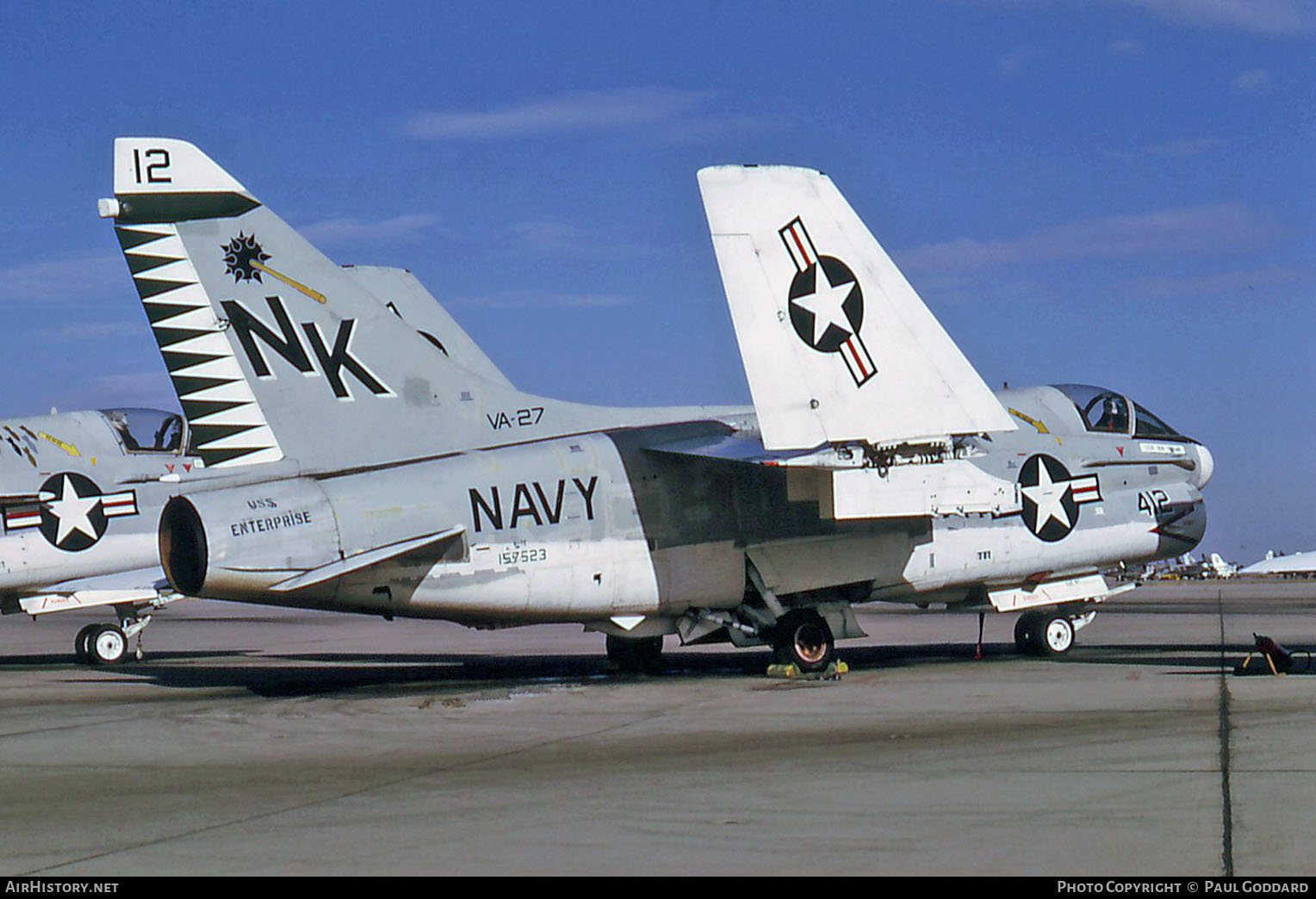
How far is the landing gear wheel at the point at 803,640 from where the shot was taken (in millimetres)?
17234

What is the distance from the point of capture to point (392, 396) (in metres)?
15.9

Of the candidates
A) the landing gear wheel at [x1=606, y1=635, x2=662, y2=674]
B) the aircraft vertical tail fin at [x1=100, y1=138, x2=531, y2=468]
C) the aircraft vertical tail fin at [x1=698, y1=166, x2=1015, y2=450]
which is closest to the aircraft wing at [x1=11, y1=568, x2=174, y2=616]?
the landing gear wheel at [x1=606, y1=635, x2=662, y2=674]

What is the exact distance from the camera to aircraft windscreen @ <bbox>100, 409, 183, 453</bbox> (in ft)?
75.8

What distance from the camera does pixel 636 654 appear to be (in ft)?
62.1

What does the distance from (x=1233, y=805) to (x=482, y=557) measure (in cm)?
884

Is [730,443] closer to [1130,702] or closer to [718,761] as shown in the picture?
[1130,702]

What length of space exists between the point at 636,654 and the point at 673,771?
9067 mm

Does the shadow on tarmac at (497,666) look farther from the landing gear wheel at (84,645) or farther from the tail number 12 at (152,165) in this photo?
the tail number 12 at (152,165)

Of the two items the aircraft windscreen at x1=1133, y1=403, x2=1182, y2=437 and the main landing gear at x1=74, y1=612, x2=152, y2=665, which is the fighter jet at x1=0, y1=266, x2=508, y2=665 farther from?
the aircraft windscreen at x1=1133, y1=403, x2=1182, y2=437

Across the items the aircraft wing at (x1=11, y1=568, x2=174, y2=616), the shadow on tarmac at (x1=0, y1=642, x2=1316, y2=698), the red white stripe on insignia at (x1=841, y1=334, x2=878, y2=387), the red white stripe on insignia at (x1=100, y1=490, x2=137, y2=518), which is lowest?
the shadow on tarmac at (x1=0, y1=642, x2=1316, y2=698)

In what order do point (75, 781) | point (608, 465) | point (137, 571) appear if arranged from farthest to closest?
point (137, 571) < point (608, 465) < point (75, 781)

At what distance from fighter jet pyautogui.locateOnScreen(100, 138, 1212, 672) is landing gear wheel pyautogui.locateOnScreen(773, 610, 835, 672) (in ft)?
0.89

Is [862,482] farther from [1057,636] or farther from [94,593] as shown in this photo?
[94,593]
